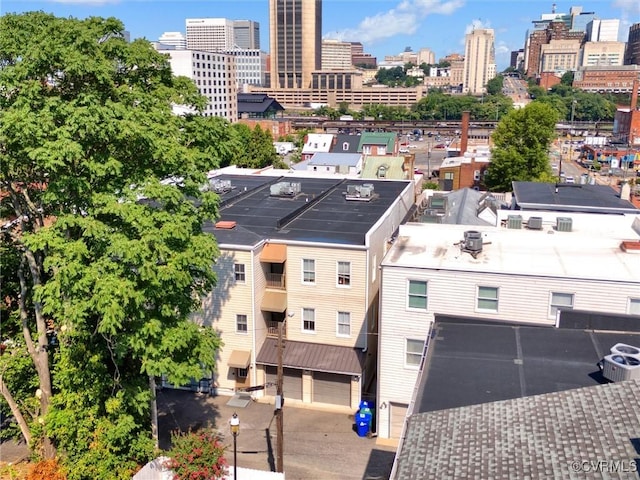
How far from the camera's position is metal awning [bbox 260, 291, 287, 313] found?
87.6 ft

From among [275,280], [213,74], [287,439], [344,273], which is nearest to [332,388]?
[287,439]

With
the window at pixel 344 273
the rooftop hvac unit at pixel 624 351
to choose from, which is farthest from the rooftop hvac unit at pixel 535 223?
the rooftop hvac unit at pixel 624 351

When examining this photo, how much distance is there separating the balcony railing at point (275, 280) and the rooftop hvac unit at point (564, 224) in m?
14.2

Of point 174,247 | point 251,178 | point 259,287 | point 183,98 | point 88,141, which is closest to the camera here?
point 88,141

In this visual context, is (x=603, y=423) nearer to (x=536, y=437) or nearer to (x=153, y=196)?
(x=536, y=437)

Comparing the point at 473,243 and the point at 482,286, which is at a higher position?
the point at 473,243

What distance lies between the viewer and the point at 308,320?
27.2m

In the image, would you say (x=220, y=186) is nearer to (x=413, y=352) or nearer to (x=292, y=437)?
(x=292, y=437)

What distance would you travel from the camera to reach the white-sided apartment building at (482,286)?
20797 millimetres

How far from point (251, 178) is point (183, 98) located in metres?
27.5

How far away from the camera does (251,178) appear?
45.5m

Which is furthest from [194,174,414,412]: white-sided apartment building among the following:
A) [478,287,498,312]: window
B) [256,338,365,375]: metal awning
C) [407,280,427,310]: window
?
[478,287,498,312]: window

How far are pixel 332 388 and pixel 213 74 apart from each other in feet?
567

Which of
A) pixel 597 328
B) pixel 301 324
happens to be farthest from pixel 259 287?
pixel 597 328
